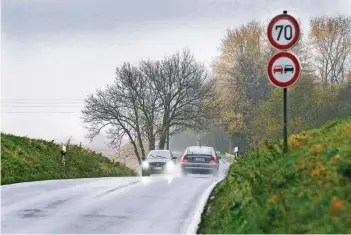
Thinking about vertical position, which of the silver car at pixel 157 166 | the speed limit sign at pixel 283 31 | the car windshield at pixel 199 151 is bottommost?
the silver car at pixel 157 166

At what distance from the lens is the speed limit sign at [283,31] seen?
38.5 ft

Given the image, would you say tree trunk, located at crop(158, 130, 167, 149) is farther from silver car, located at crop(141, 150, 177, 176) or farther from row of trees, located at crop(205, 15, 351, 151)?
silver car, located at crop(141, 150, 177, 176)

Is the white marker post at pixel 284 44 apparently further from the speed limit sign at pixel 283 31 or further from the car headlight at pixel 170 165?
the car headlight at pixel 170 165

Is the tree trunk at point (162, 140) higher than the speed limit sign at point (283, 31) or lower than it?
lower

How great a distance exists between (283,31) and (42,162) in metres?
15.3

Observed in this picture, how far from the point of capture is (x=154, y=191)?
54.4 feet

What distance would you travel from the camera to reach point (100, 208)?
494 inches

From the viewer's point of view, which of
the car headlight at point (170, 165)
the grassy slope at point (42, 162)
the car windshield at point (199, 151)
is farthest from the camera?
the car headlight at point (170, 165)

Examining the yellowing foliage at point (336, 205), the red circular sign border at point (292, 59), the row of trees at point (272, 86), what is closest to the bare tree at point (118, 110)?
the row of trees at point (272, 86)

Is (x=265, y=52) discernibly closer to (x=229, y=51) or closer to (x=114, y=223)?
(x=229, y=51)

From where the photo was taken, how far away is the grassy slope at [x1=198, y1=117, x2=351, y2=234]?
7.06 m

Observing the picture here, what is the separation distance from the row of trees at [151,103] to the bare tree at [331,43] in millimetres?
13597

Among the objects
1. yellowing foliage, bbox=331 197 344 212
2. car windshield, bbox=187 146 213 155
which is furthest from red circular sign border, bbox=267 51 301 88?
car windshield, bbox=187 146 213 155

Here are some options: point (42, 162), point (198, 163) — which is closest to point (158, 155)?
point (198, 163)
